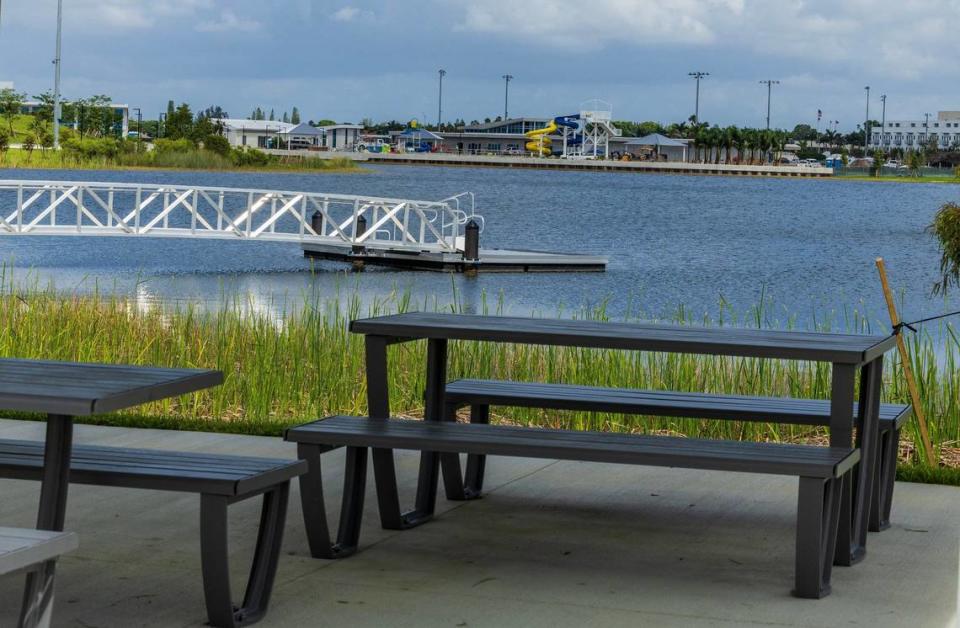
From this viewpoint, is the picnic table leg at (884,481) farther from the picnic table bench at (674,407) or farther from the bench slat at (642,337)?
the bench slat at (642,337)

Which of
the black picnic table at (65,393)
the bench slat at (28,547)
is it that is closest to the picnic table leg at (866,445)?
the black picnic table at (65,393)

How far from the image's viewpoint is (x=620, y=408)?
5.14 m

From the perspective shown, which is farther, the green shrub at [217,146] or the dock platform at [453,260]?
the green shrub at [217,146]

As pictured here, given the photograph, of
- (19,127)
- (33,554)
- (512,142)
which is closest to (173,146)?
(19,127)

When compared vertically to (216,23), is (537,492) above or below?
below

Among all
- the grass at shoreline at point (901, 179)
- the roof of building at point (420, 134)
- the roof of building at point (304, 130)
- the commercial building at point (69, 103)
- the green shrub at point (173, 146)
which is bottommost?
the green shrub at point (173, 146)

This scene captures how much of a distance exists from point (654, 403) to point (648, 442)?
2.77ft

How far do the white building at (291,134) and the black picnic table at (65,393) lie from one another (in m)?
99.0

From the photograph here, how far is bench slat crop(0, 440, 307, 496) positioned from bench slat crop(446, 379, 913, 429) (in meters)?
1.45

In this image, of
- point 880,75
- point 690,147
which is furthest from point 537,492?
point 690,147

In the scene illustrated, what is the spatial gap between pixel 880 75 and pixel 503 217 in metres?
63.7

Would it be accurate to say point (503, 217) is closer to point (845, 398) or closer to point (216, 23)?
point (845, 398)

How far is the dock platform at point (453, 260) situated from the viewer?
1000 inches

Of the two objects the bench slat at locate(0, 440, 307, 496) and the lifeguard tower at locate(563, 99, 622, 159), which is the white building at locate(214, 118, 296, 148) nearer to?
the lifeguard tower at locate(563, 99, 622, 159)
